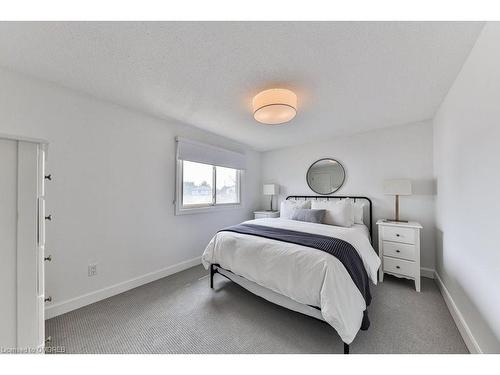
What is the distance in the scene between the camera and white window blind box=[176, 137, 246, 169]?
284 cm

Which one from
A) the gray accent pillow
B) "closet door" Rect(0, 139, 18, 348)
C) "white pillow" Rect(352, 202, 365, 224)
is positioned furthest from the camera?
"white pillow" Rect(352, 202, 365, 224)

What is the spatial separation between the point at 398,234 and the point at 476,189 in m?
1.25

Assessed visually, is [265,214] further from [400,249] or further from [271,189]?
[400,249]

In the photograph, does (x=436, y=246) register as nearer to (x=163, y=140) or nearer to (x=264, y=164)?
(x=264, y=164)

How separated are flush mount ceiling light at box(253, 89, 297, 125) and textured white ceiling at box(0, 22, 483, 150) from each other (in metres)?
0.10

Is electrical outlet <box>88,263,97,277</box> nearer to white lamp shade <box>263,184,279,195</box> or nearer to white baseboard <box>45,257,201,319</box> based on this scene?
white baseboard <box>45,257,201,319</box>

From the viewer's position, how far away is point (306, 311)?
154 cm

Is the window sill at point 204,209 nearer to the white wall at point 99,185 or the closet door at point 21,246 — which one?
the white wall at point 99,185

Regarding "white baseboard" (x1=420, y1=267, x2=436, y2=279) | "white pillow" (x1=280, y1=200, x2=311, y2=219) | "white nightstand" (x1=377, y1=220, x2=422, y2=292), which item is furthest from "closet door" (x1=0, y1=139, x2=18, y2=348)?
"white baseboard" (x1=420, y1=267, x2=436, y2=279)

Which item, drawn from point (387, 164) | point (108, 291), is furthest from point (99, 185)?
point (387, 164)

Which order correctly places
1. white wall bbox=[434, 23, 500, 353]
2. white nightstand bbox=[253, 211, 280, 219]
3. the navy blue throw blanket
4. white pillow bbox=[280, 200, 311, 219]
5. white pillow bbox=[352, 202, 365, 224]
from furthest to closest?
1. white nightstand bbox=[253, 211, 280, 219]
2. white pillow bbox=[280, 200, 311, 219]
3. white pillow bbox=[352, 202, 365, 224]
4. the navy blue throw blanket
5. white wall bbox=[434, 23, 500, 353]

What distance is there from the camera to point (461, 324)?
155cm

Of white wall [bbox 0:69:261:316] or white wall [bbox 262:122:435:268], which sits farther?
white wall [bbox 262:122:435:268]
